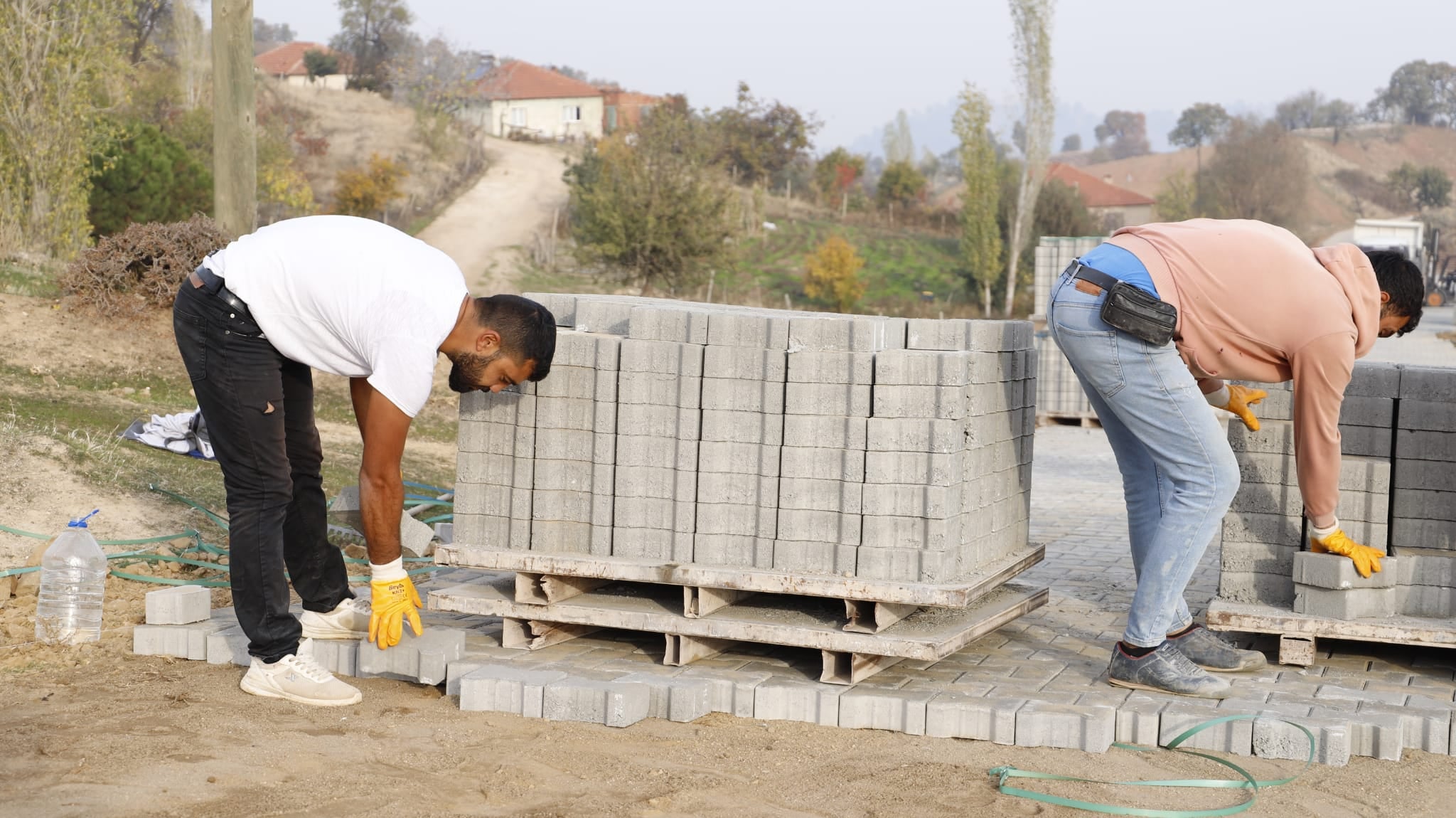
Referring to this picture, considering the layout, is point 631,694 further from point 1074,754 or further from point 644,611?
point 1074,754

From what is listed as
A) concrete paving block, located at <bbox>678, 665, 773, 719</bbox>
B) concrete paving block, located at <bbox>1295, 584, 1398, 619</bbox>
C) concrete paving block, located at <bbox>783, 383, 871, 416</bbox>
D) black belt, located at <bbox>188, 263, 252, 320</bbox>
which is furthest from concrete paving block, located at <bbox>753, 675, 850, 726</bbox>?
black belt, located at <bbox>188, 263, 252, 320</bbox>

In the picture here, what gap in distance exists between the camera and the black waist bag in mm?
4527

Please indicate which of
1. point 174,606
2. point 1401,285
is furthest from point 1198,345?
point 174,606

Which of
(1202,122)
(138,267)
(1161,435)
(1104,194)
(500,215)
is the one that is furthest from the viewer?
(1202,122)

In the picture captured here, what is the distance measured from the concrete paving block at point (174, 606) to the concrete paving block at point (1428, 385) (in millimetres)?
5053

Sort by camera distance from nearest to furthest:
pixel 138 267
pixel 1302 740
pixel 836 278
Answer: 1. pixel 1302 740
2. pixel 138 267
3. pixel 836 278

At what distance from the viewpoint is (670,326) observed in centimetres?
488

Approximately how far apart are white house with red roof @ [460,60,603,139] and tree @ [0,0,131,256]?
62.2 metres

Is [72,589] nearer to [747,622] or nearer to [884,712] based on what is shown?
[747,622]

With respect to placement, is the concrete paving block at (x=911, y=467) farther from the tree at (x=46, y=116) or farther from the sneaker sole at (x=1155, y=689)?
the tree at (x=46, y=116)

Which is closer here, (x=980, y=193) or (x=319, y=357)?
(x=319, y=357)

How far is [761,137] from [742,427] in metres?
57.7

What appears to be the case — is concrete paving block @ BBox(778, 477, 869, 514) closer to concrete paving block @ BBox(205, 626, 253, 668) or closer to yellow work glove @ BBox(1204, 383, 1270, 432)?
yellow work glove @ BBox(1204, 383, 1270, 432)

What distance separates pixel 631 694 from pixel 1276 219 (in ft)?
253
